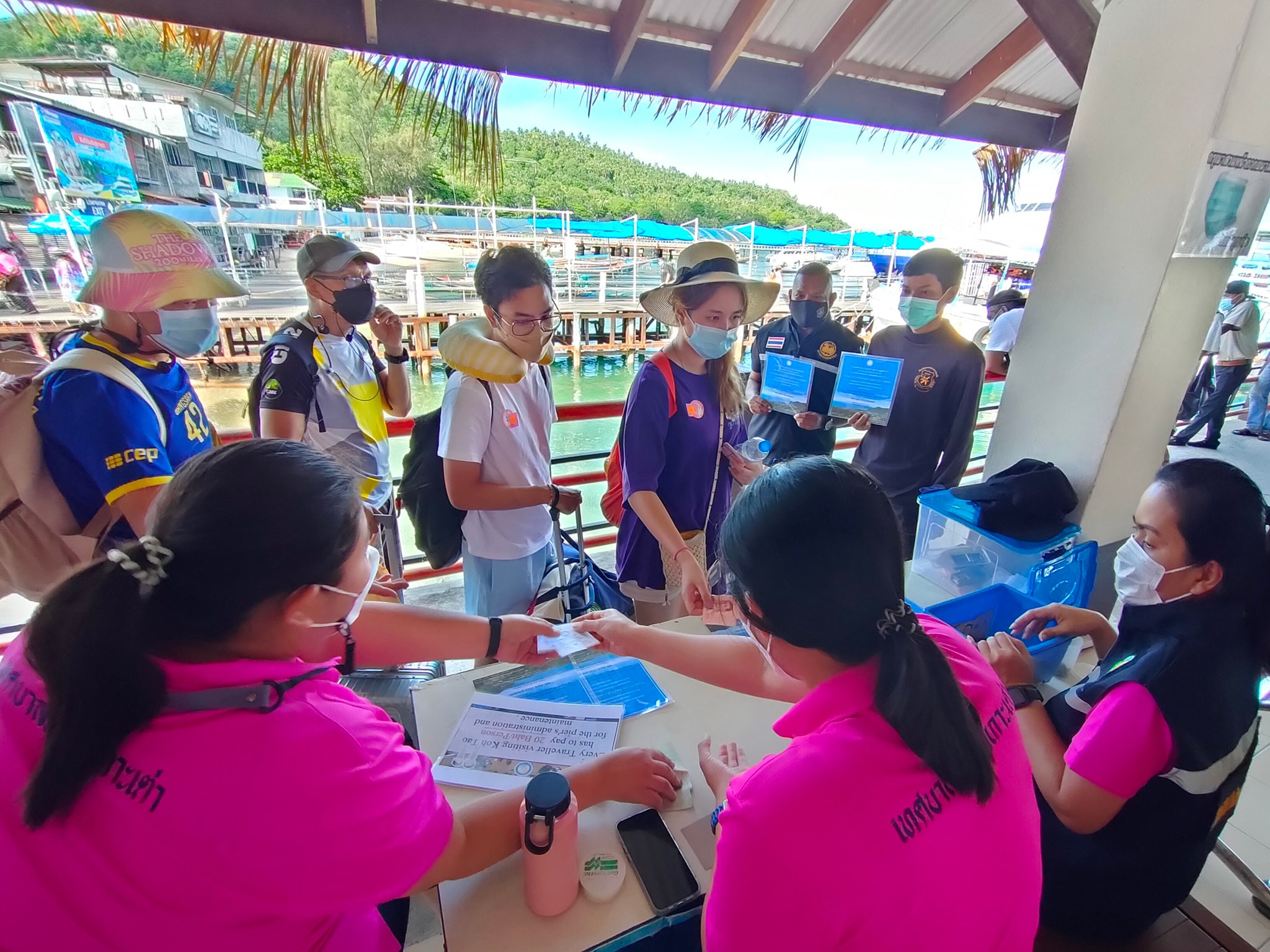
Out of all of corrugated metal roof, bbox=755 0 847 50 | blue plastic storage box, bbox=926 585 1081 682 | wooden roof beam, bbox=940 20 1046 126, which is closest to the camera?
blue plastic storage box, bbox=926 585 1081 682

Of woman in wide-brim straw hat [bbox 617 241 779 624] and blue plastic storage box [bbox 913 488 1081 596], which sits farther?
blue plastic storage box [bbox 913 488 1081 596]

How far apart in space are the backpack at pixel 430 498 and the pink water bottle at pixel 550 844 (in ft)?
4.15

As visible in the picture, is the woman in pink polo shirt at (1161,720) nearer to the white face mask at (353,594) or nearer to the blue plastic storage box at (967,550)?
the blue plastic storage box at (967,550)

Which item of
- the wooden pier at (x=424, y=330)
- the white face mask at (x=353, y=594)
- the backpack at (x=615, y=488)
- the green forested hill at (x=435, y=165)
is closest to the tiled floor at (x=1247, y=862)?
the backpack at (x=615, y=488)

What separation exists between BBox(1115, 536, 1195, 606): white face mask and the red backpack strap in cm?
110

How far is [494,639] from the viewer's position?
1.33 metres

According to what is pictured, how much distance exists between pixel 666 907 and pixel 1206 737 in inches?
35.9

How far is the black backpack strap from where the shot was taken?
2.18ft

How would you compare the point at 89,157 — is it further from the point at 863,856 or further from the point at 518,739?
the point at 863,856

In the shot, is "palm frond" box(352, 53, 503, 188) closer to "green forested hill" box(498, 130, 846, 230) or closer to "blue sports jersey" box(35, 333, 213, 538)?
"blue sports jersey" box(35, 333, 213, 538)

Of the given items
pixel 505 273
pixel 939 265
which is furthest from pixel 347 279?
pixel 939 265

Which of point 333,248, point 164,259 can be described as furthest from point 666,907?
point 333,248

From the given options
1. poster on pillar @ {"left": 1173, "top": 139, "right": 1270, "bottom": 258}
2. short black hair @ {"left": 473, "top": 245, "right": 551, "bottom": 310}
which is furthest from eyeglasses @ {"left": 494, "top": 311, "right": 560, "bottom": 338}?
poster on pillar @ {"left": 1173, "top": 139, "right": 1270, "bottom": 258}

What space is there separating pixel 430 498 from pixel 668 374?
91 centimetres
